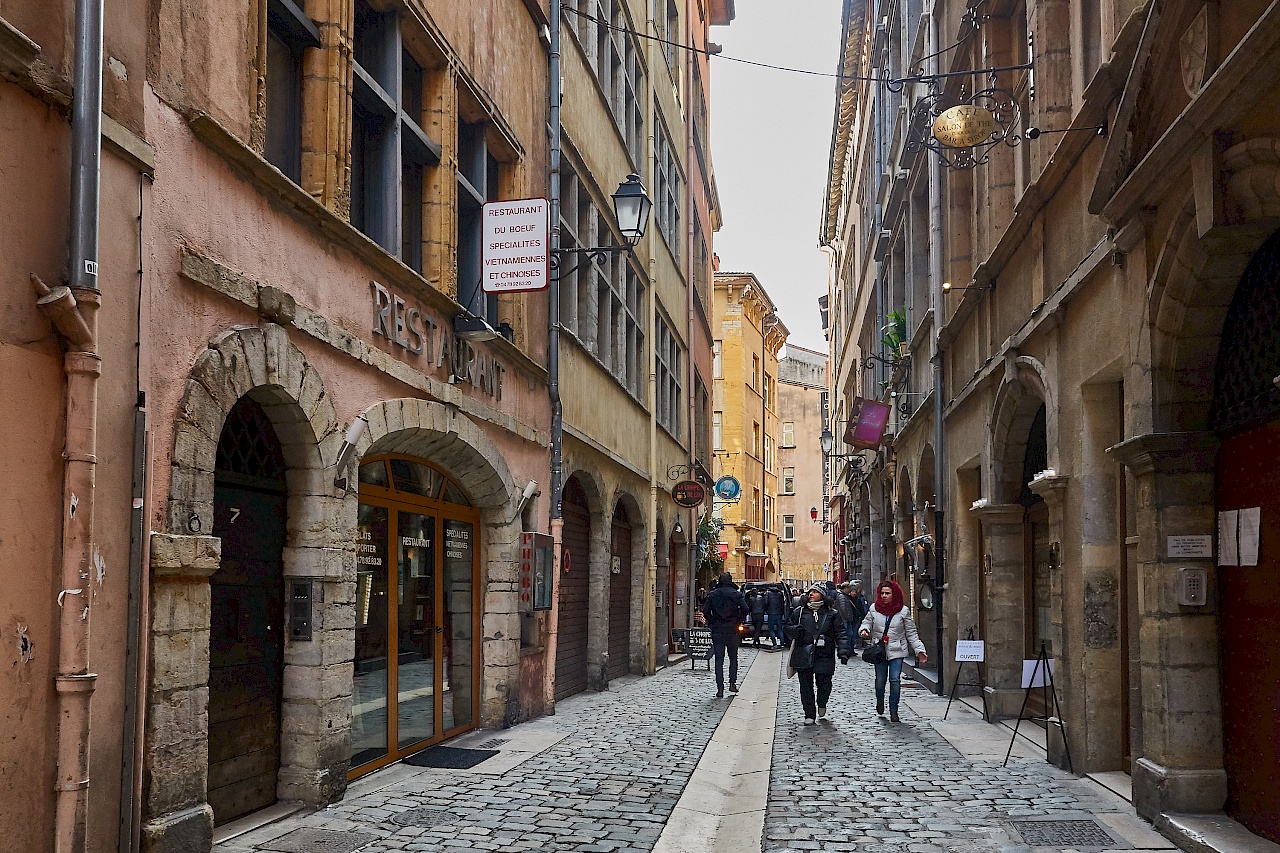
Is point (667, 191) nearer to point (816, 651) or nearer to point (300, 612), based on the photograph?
point (816, 651)

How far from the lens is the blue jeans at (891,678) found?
1259cm

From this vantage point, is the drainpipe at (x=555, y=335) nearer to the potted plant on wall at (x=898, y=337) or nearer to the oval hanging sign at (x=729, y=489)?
the potted plant on wall at (x=898, y=337)

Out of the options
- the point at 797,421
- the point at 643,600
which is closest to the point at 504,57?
the point at 643,600

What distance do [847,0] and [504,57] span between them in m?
22.6

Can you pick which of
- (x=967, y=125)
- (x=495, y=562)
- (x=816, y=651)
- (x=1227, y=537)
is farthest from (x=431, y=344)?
(x=1227, y=537)

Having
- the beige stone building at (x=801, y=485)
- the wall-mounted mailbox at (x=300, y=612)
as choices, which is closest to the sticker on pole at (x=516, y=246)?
the wall-mounted mailbox at (x=300, y=612)

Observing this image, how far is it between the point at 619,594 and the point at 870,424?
5751 millimetres

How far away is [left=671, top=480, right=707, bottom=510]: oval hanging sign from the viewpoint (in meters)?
22.2

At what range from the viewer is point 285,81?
770 cm

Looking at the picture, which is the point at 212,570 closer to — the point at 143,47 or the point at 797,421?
the point at 143,47

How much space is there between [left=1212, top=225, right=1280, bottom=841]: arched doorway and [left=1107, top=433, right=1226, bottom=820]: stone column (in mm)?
74

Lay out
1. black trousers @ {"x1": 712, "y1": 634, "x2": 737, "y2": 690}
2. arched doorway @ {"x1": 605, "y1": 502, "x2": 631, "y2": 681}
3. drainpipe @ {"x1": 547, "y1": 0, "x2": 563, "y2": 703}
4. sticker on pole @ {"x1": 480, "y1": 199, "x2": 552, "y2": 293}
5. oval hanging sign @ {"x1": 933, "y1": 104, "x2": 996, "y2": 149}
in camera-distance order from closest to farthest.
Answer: oval hanging sign @ {"x1": 933, "y1": 104, "x2": 996, "y2": 149}
sticker on pole @ {"x1": 480, "y1": 199, "x2": 552, "y2": 293}
drainpipe @ {"x1": 547, "y1": 0, "x2": 563, "y2": 703}
black trousers @ {"x1": 712, "y1": 634, "x2": 737, "y2": 690}
arched doorway @ {"x1": 605, "y1": 502, "x2": 631, "y2": 681}

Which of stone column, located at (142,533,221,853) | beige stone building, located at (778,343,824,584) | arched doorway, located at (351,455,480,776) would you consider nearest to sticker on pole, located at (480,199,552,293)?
arched doorway, located at (351,455,480,776)

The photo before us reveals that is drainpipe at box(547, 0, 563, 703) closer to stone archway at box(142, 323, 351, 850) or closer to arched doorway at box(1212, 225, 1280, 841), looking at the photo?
stone archway at box(142, 323, 351, 850)
